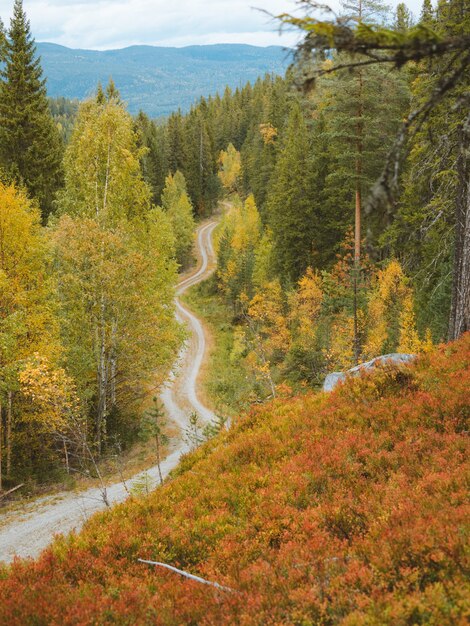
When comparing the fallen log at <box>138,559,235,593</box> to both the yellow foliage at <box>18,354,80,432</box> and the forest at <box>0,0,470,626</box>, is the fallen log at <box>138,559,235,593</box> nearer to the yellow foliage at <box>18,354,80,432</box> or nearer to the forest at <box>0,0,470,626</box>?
the forest at <box>0,0,470,626</box>

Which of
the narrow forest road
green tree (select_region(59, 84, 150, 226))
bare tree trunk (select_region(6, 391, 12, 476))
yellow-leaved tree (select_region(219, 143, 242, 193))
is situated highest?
yellow-leaved tree (select_region(219, 143, 242, 193))

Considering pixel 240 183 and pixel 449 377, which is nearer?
pixel 449 377

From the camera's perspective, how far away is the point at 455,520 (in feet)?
17.0

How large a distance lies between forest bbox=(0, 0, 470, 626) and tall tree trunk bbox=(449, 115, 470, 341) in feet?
0.17

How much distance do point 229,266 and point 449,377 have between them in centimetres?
4532

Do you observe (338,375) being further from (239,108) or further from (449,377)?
(239,108)

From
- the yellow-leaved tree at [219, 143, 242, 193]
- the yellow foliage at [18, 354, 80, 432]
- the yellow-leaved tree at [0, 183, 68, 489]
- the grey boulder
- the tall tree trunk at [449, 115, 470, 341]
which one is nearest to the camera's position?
the grey boulder

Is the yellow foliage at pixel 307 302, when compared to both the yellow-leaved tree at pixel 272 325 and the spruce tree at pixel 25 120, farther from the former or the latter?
the spruce tree at pixel 25 120

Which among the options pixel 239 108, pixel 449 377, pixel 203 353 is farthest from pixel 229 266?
pixel 239 108

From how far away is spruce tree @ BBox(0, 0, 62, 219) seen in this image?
2909 centimetres

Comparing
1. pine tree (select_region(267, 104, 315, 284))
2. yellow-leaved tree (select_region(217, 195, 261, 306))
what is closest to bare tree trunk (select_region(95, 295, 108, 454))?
pine tree (select_region(267, 104, 315, 284))

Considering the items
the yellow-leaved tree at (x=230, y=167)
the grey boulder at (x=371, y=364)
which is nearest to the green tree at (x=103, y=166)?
the grey boulder at (x=371, y=364)

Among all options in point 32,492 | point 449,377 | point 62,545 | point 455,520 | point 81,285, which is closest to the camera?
point 455,520

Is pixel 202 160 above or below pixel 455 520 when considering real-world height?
above
